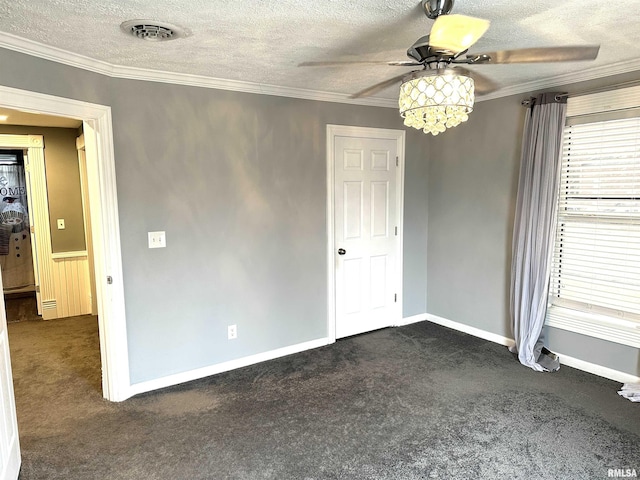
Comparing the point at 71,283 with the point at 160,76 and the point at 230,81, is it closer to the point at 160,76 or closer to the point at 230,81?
the point at 160,76

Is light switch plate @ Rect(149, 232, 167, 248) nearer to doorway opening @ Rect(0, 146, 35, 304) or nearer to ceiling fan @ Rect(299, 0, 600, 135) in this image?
ceiling fan @ Rect(299, 0, 600, 135)

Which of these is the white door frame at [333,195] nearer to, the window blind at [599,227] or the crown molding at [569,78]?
the crown molding at [569,78]

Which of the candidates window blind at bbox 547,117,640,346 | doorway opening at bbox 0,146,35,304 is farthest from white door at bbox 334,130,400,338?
doorway opening at bbox 0,146,35,304

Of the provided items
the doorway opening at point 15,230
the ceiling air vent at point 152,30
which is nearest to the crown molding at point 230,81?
the ceiling air vent at point 152,30

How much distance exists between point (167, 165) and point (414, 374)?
2535 mm

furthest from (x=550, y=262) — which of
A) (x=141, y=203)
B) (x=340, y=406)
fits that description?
(x=141, y=203)

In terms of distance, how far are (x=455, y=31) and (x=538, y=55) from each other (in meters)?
0.66

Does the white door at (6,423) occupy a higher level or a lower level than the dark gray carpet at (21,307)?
higher

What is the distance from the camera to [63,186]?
4.97m

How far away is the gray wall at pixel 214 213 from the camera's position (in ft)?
9.64

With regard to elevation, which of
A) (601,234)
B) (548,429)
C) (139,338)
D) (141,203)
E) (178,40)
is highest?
(178,40)

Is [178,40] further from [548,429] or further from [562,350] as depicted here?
[562,350]

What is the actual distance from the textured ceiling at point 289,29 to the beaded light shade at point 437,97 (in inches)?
15.1

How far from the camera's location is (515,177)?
3725 millimetres
